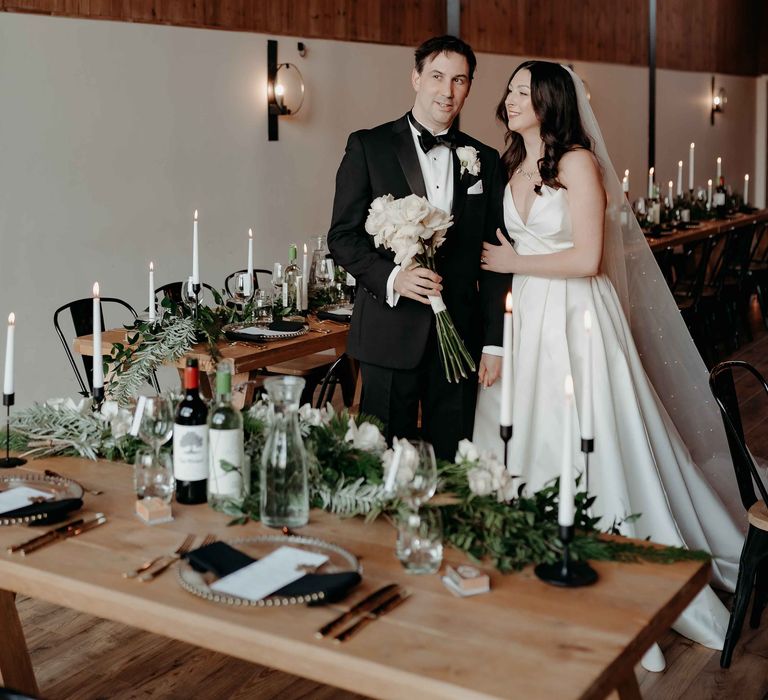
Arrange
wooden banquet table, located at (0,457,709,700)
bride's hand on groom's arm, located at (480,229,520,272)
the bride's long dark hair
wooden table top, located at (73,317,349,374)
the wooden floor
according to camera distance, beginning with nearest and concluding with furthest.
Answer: wooden banquet table, located at (0,457,709,700), the wooden floor, the bride's long dark hair, bride's hand on groom's arm, located at (480,229,520,272), wooden table top, located at (73,317,349,374)

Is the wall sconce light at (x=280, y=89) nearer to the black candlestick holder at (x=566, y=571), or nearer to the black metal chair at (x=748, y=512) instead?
the black metal chair at (x=748, y=512)

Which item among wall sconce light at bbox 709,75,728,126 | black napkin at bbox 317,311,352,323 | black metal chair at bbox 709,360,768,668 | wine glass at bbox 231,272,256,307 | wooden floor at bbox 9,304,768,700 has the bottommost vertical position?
wooden floor at bbox 9,304,768,700

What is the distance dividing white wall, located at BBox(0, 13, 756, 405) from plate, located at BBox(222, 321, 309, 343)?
128 centimetres

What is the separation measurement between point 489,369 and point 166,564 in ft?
6.11

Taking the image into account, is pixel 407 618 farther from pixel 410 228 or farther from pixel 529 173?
pixel 529 173

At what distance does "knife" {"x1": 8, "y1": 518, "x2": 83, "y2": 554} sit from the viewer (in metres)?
2.07

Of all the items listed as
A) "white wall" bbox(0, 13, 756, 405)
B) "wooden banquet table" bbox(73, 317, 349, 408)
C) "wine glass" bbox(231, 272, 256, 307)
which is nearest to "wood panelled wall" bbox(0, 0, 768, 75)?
"white wall" bbox(0, 13, 756, 405)

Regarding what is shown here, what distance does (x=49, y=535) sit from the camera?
2141mm

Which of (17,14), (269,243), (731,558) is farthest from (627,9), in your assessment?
(731,558)

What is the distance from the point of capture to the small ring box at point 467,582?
1.86 metres

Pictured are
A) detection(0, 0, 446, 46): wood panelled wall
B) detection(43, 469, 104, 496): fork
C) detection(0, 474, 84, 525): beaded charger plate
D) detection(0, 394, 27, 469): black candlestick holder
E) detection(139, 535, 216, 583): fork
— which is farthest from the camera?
detection(0, 0, 446, 46): wood panelled wall

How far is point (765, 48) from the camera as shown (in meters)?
16.0

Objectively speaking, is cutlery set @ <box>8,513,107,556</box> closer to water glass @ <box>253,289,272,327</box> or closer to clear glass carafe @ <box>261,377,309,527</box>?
clear glass carafe @ <box>261,377,309,527</box>

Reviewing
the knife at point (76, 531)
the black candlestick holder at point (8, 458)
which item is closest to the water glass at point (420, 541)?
the knife at point (76, 531)
